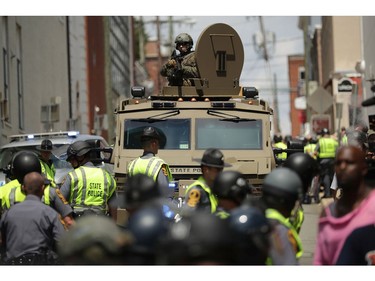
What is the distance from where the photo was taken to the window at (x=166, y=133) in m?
13.4

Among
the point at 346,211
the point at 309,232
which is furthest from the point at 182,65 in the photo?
the point at 346,211

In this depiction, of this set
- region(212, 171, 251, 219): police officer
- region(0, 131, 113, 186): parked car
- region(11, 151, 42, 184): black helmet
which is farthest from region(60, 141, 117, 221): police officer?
region(212, 171, 251, 219): police officer

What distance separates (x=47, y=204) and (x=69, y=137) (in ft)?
25.1

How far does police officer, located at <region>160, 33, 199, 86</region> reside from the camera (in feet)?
48.6

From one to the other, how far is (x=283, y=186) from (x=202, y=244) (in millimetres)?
1796

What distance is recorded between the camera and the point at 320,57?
61.3 metres

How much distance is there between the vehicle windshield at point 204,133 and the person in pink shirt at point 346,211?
6.90m

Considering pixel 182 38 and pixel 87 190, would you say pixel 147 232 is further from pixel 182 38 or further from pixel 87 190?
pixel 182 38

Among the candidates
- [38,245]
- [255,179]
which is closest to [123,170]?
[255,179]

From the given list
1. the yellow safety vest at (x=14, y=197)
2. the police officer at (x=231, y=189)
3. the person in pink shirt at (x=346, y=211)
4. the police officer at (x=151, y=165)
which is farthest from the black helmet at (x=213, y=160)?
the police officer at (x=151, y=165)

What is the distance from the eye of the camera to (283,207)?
247 inches

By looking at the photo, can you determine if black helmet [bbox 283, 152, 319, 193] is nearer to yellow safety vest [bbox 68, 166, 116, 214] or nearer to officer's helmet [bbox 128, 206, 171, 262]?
Result: officer's helmet [bbox 128, 206, 171, 262]

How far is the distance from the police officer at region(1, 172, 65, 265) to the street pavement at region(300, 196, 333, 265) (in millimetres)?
3173

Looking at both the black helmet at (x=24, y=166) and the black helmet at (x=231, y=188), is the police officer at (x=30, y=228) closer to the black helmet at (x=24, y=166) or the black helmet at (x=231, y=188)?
the black helmet at (x=24, y=166)
